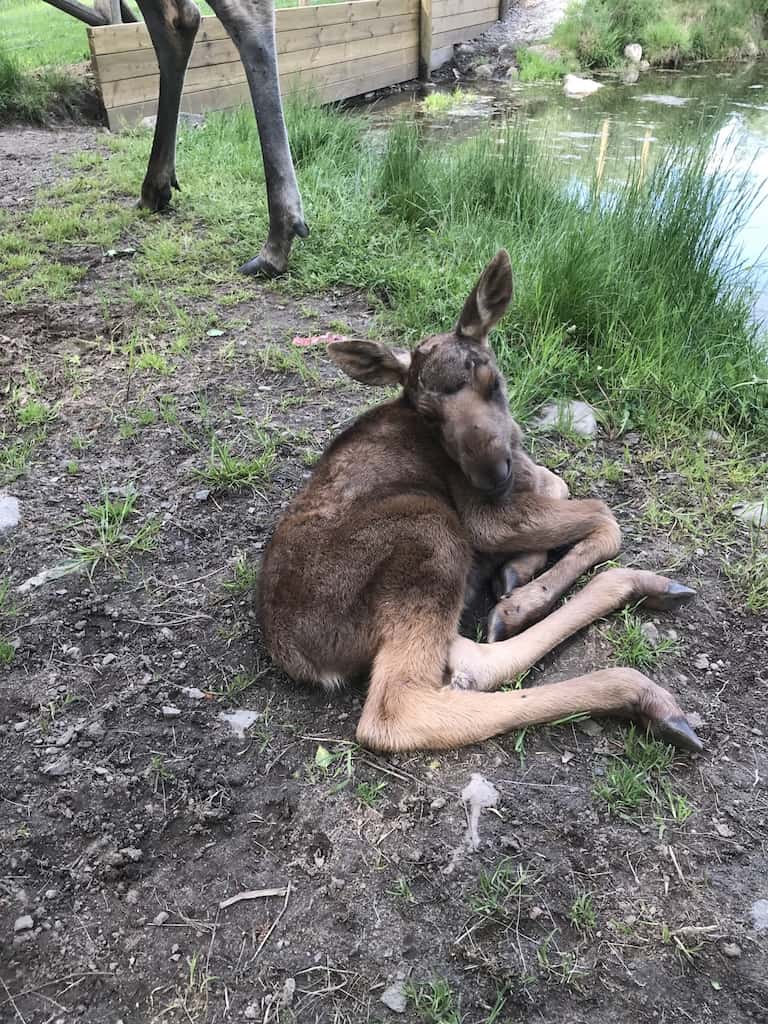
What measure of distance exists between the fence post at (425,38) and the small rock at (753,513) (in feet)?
49.0

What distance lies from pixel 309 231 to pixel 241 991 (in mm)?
5144

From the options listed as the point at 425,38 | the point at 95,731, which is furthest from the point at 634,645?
the point at 425,38

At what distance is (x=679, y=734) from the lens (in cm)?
253

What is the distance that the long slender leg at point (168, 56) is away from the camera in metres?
5.54

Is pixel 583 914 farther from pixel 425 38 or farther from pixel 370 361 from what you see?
pixel 425 38

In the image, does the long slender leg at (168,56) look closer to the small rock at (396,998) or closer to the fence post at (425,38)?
the small rock at (396,998)

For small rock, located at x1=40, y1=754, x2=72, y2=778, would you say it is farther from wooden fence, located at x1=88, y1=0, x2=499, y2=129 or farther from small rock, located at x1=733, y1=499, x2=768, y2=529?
wooden fence, located at x1=88, y1=0, x2=499, y2=129

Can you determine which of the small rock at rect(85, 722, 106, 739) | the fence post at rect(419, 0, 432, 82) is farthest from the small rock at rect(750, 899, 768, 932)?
the fence post at rect(419, 0, 432, 82)

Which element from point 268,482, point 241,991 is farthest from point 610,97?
point 241,991

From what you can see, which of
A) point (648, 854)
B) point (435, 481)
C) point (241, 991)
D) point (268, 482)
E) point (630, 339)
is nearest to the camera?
point (241, 991)

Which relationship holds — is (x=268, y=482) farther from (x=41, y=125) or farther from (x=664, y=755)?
(x=41, y=125)

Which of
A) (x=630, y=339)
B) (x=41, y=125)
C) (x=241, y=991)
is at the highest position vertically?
(x=41, y=125)

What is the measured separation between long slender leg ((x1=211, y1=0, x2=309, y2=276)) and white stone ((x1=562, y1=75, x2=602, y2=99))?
1191 cm

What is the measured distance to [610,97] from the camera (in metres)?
14.8
